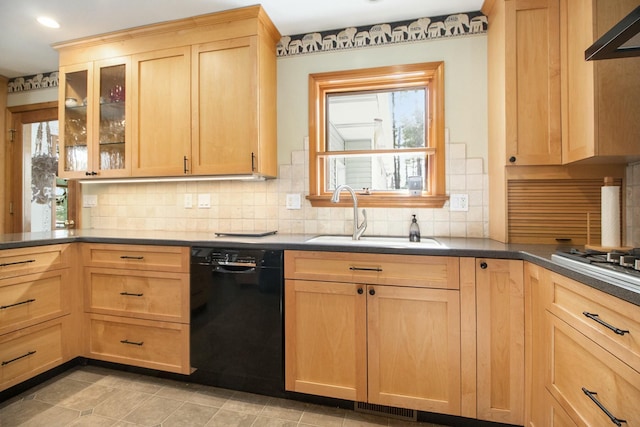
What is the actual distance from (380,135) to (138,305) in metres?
2.02

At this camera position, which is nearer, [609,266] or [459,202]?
[609,266]

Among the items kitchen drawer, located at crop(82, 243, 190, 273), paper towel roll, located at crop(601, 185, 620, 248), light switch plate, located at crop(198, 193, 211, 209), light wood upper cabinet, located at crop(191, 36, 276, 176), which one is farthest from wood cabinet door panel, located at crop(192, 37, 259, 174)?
paper towel roll, located at crop(601, 185, 620, 248)

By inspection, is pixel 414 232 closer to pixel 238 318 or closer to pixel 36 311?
pixel 238 318

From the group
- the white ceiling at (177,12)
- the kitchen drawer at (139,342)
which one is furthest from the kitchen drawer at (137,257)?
the white ceiling at (177,12)

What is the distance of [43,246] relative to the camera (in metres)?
1.83

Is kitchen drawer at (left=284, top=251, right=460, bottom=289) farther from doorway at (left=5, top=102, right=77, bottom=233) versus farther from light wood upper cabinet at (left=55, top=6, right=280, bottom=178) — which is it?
doorway at (left=5, top=102, right=77, bottom=233)

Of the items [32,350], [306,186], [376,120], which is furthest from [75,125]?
[376,120]

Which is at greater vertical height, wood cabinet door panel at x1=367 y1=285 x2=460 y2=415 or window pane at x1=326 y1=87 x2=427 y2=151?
window pane at x1=326 y1=87 x2=427 y2=151

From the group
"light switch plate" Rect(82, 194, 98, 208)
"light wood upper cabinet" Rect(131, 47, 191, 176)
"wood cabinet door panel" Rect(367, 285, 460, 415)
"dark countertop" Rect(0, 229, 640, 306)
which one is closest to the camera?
"dark countertop" Rect(0, 229, 640, 306)

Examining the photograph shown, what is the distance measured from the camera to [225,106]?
204 centimetres

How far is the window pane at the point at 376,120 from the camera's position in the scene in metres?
2.19

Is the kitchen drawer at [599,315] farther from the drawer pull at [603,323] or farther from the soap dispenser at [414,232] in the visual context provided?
the soap dispenser at [414,232]

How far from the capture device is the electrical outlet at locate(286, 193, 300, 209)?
227 centimetres

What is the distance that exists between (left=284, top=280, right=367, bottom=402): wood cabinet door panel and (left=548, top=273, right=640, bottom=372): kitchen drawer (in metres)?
0.81
